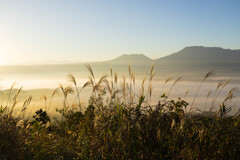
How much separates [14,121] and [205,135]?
14.0ft

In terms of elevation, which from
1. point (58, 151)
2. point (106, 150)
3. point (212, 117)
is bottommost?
point (58, 151)

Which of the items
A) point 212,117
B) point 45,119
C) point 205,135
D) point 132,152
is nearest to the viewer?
point 132,152

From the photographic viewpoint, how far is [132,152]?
489 cm

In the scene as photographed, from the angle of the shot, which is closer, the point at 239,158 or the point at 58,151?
the point at 239,158

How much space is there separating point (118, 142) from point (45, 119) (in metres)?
10.4

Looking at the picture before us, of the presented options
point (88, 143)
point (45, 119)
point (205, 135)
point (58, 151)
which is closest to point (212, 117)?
point (205, 135)

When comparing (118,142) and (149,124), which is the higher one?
(149,124)

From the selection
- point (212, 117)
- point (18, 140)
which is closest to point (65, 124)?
point (18, 140)

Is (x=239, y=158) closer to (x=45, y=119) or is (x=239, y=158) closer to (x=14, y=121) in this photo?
(x=14, y=121)

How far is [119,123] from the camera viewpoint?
18.1 feet

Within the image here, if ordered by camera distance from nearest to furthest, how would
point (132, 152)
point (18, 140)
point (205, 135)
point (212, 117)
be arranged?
point (132, 152)
point (205, 135)
point (18, 140)
point (212, 117)

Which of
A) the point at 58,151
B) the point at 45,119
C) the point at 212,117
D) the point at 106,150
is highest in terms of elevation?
the point at 212,117

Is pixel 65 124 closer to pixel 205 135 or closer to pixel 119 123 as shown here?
pixel 119 123

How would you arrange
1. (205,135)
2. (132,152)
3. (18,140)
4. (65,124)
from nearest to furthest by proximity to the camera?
(132,152)
(205,135)
(18,140)
(65,124)
